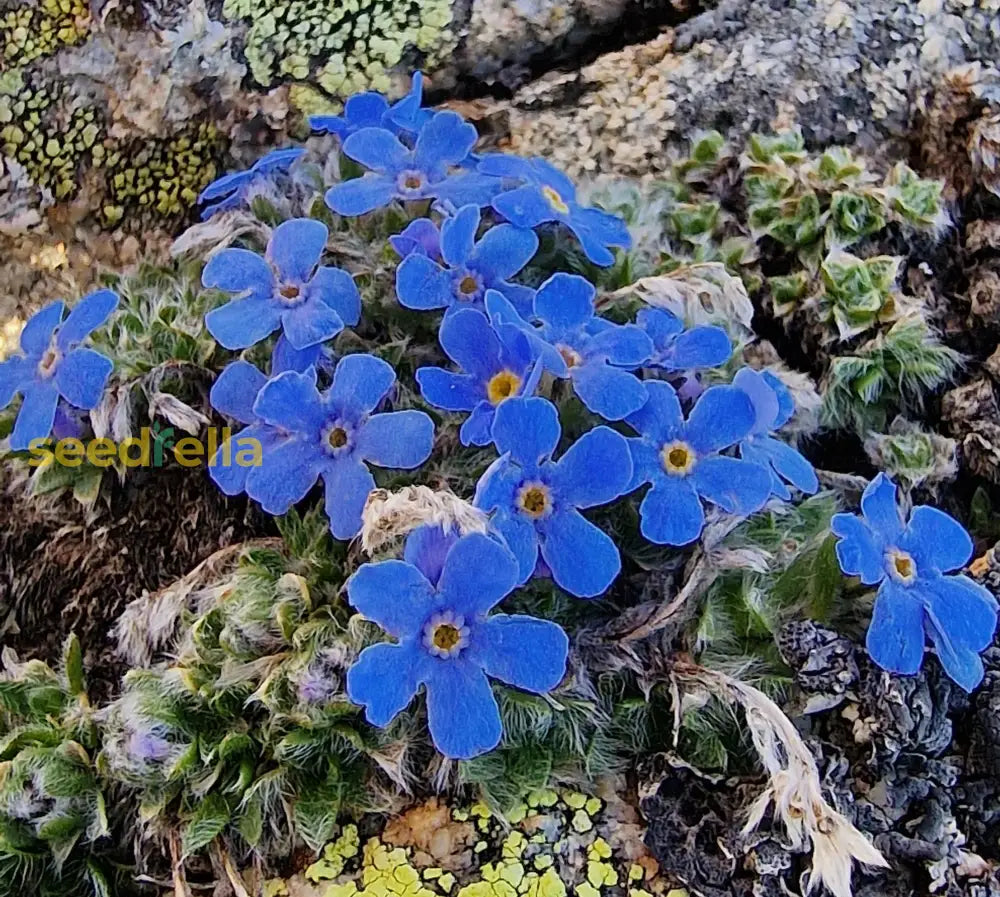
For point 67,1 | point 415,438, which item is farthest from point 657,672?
point 67,1

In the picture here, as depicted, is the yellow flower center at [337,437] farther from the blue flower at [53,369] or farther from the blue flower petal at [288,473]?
the blue flower at [53,369]

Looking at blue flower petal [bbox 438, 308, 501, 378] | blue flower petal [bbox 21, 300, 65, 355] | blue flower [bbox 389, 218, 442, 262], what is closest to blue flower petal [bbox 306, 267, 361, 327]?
blue flower [bbox 389, 218, 442, 262]

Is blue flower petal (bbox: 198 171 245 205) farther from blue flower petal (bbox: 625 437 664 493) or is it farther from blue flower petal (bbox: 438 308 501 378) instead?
blue flower petal (bbox: 625 437 664 493)

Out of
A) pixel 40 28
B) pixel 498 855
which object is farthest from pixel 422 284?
pixel 40 28

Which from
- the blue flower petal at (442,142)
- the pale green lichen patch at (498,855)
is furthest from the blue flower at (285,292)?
the pale green lichen patch at (498,855)

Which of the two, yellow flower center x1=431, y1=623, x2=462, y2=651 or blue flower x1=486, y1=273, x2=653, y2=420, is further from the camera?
blue flower x1=486, y1=273, x2=653, y2=420

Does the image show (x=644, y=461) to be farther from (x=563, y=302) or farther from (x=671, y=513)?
(x=563, y=302)
